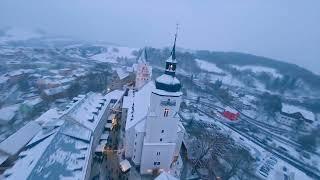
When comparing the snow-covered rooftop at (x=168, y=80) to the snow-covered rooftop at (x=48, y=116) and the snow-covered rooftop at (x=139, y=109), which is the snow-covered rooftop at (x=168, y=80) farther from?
the snow-covered rooftop at (x=48, y=116)

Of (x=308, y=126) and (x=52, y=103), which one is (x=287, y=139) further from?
(x=52, y=103)

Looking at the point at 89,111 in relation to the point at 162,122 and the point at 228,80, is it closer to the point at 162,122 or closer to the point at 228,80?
the point at 162,122

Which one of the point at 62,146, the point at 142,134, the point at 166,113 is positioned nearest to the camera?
the point at 62,146

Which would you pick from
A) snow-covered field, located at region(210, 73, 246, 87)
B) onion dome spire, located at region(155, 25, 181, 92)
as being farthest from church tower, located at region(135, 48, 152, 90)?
snow-covered field, located at region(210, 73, 246, 87)

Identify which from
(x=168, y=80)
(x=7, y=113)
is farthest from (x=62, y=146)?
(x=7, y=113)

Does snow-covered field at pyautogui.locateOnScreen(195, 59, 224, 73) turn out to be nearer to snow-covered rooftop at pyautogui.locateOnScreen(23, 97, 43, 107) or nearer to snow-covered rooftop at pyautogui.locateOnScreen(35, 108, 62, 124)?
snow-covered rooftop at pyautogui.locateOnScreen(23, 97, 43, 107)

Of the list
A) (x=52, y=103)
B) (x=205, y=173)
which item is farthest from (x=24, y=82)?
(x=205, y=173)

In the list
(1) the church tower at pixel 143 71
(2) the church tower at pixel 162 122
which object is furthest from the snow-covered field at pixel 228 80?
(2) the church tower at pixel 162 122
